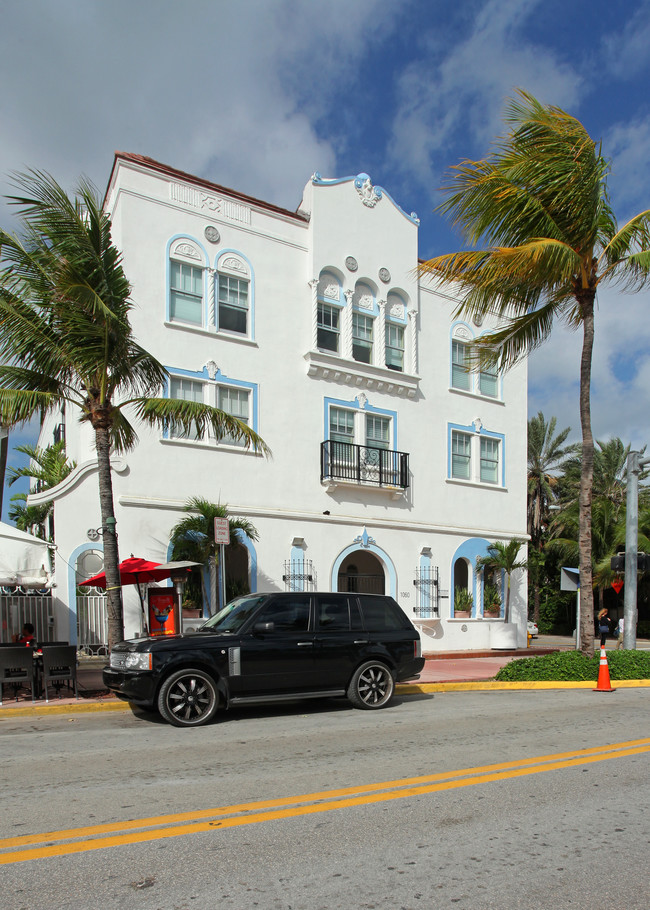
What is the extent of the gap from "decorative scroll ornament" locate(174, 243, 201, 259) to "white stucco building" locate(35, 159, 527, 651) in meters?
0.10

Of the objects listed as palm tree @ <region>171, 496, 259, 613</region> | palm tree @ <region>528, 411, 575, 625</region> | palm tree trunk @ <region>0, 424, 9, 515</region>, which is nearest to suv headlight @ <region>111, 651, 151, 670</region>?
palm tree @ <region>171, 496, 259, 613</region>

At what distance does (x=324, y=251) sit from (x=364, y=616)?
13.4 meters

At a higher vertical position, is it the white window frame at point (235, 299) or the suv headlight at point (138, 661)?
the white window frame at point (235, 299)

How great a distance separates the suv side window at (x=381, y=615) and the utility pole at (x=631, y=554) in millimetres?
7103

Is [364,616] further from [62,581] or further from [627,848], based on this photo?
[62,581]

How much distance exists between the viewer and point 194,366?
63.5 feet

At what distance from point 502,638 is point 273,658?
15.2 metres

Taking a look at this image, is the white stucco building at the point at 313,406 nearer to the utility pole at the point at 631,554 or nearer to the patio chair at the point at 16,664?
the patio chair at the point at 16,664

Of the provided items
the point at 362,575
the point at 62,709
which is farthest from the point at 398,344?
the point at 62,709

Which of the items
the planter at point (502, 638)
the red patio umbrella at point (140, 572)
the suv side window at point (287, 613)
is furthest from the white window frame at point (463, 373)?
the suv side window at point (287, 613)

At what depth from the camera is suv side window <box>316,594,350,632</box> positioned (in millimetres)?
11164

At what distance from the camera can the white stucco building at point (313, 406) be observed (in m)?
18.8

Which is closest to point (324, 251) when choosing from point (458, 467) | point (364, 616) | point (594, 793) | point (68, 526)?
point (458, 467)

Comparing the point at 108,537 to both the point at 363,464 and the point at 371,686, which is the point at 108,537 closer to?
the point at 371,686
